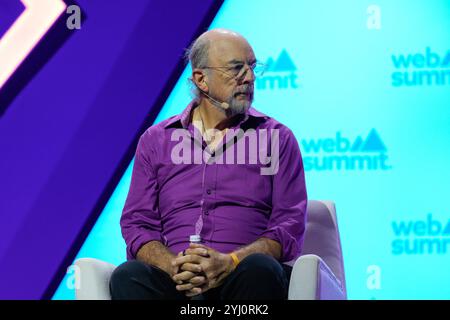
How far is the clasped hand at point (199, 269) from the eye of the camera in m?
2.30

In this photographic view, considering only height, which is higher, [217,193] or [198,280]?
[217,193]

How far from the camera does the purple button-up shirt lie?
99.6 inches

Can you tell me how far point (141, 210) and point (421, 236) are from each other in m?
1.45

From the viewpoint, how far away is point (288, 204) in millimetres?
2531

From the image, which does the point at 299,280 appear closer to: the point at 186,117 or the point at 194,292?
the point at 194,292

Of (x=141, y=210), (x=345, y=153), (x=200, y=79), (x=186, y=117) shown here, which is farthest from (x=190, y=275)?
(x=345, y=153)

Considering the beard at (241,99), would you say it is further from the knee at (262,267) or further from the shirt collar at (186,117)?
the knee at (262,267)

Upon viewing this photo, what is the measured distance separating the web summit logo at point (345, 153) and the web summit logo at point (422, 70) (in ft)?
0.88

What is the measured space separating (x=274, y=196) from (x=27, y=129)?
1.67 m

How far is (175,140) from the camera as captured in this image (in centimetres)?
269

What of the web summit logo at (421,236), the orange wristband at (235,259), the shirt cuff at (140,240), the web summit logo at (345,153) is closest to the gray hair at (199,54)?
the shirt cuff at (140,240)

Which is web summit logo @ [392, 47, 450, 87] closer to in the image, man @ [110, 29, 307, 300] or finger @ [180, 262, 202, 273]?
man @ [110, 29, 307, 300]

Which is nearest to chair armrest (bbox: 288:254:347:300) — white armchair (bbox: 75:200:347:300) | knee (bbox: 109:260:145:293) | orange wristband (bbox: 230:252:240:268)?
white armchair (bbox: 75:200:347:300)

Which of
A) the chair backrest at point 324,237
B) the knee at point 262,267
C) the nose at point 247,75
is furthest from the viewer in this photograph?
the chair backrest at point 324,237
